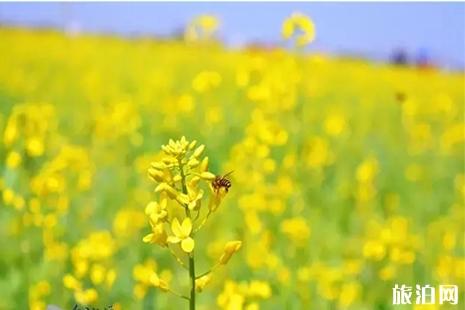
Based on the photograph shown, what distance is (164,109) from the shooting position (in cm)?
185

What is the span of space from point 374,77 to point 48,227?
0.93m

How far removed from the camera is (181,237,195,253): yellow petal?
94cm

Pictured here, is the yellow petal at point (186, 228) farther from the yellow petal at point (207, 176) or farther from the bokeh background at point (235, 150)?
the bokeh background at point (235, 150)

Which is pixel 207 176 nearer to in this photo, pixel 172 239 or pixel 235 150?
pixel 172 239

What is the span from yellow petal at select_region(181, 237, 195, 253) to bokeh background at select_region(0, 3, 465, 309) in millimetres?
451

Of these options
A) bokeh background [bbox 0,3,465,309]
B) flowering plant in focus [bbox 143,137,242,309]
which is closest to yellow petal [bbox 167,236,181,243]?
flowering plant in focus [bbox 143,137,242,309]

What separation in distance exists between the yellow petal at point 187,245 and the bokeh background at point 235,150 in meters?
0.45

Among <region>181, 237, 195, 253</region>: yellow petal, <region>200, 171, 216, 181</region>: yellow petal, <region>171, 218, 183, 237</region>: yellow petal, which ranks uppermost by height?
<region>200, 171, 216, 181</region>: yellow petal

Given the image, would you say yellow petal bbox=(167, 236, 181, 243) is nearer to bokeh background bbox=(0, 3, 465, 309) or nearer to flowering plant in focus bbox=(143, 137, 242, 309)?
flowering plant in focus bbox=(143, 137, 242, 309)

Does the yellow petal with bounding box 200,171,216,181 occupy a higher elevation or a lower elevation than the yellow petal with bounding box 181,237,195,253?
higher

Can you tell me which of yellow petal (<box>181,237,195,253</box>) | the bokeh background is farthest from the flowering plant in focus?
the bokeh background

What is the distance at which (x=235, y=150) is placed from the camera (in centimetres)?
167

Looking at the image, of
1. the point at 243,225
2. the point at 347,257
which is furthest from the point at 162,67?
the point at 347,257

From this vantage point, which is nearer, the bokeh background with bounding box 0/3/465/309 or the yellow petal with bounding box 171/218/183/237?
the yellow petal with bounding box 171/218/183/237
